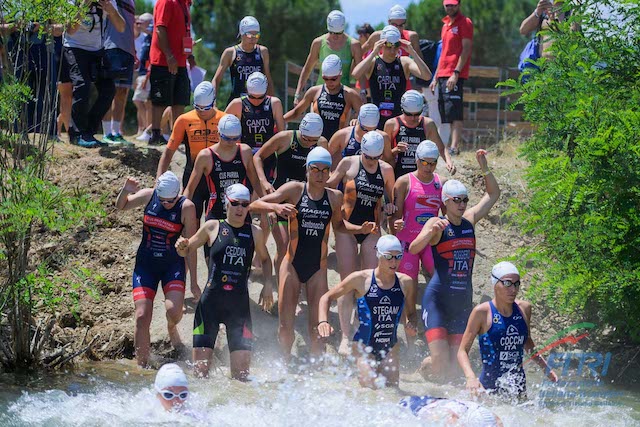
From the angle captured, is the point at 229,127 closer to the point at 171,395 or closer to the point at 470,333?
the point at 470,333

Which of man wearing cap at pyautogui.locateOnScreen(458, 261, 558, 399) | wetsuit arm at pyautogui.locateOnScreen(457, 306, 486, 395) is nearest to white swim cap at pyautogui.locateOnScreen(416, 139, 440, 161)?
man wearing cap at pyautogui.locateOnScreen(458, 261, 558, 399)

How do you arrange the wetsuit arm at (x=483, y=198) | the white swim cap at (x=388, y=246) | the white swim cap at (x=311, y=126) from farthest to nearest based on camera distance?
the white swim cap at (x=311, y=126), the wetsuit arm at (x=483, y=198), the white swim cap at (x=388, y=246)

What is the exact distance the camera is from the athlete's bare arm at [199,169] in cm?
1053

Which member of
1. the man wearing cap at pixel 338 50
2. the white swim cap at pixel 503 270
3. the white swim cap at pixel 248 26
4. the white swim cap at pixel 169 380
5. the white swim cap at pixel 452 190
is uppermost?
the white swim cap at pixel 248 26

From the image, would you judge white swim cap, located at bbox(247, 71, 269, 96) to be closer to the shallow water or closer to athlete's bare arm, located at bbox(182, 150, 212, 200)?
athlete's bare arm, located at bbox(182, 150, 212, 200)

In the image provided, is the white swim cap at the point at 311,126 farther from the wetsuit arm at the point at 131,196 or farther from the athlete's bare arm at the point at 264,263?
the wetsuit arm at the point at 131,196

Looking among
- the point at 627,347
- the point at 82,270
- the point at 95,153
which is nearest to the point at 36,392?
the point at 82,270

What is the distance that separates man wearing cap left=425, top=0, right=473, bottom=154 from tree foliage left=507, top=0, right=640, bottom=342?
2.58 metres

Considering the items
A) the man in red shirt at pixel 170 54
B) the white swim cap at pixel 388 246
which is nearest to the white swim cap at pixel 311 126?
the white swim cap at pixel 388 246

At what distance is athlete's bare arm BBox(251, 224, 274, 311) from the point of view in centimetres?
964

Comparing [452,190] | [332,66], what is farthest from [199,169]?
[452,190]

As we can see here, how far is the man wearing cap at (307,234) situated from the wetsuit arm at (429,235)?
51 cm

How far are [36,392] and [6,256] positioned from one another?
4.31 ft

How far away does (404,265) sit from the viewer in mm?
10438
